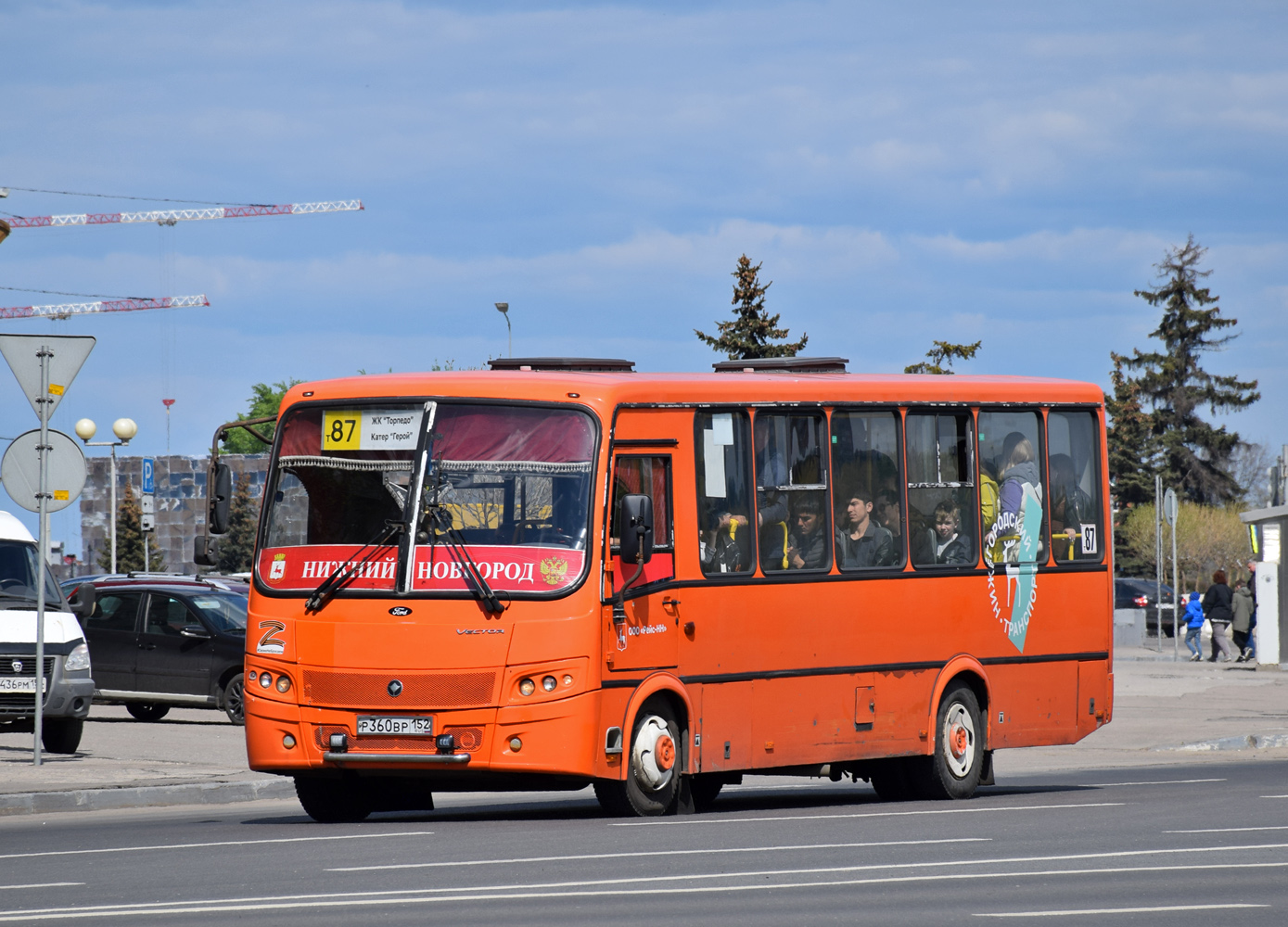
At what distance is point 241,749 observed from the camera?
2142 centimetres

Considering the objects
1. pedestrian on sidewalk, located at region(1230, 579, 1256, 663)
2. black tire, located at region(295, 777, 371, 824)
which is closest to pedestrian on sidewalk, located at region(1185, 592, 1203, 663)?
pedestrian on sidewalk, located at region(1230, 579, 1256, 663)

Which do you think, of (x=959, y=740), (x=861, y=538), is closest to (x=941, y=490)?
(x=861, y=538)

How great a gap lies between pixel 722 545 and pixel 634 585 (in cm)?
98

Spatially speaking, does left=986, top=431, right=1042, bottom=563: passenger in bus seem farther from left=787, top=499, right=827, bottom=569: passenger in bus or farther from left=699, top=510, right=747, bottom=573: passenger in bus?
left=699, top=510, right=747, bottom=573: passenger in bus

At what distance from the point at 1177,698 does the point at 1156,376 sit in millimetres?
74069

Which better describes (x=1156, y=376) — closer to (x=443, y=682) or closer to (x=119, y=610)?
(x=119, y=610)

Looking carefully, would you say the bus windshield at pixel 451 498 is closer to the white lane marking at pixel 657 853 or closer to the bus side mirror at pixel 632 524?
the bus side mirror at pixel 632 524

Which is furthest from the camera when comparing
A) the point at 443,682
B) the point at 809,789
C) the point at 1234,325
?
the point at 1234,325

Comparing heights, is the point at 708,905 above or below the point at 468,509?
below

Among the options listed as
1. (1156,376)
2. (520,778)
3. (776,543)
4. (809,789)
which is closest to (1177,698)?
(809,789)

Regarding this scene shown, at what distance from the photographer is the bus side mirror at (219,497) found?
14117 mm

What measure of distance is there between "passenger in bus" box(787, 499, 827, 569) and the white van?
808 cm

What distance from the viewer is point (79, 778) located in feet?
55.4

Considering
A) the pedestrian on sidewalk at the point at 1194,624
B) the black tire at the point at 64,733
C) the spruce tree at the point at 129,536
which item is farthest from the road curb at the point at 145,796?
the spruce tree at the point at 129,536
